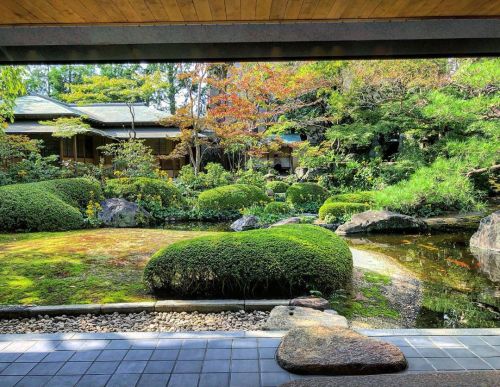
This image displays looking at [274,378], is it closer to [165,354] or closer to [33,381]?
[165,354]

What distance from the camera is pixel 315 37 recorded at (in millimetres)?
2695

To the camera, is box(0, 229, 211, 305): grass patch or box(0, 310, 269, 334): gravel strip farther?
box(0, 229, 211, 305): grass patch

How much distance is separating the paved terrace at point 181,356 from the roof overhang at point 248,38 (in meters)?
2.23

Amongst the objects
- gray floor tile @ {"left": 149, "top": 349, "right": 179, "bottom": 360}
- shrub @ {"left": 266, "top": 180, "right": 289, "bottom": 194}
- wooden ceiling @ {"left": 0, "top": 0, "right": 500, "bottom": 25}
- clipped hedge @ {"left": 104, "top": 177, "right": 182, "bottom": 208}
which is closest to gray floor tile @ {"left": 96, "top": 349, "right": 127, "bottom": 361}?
gray floor tile @ {"left": 149, "top": 349, "right": 179, "bottom": 360}

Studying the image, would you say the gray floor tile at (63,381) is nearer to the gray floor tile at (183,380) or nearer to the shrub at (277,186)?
the gray floor tile at (183,380)

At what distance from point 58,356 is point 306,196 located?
1106 cm

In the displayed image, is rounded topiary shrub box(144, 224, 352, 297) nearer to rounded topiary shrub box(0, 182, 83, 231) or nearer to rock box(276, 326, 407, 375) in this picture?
rock box(276, 326, 407, 375)

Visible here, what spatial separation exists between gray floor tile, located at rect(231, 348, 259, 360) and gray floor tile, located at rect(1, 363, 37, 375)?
1.46 m

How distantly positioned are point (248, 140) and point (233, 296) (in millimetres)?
11429

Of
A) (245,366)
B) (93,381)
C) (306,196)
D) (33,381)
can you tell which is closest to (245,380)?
(245,366)

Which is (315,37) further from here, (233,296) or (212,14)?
(233,296)

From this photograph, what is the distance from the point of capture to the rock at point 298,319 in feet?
12.1

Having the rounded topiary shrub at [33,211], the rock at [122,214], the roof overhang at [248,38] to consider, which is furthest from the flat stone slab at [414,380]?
the rock at [122,214]

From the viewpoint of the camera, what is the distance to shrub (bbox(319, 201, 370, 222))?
11.1m
